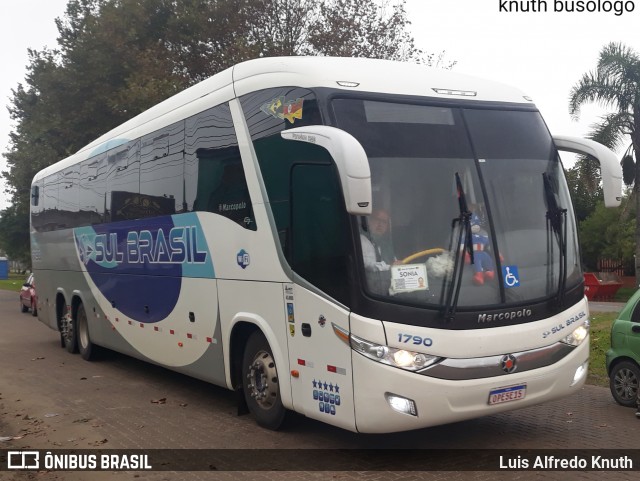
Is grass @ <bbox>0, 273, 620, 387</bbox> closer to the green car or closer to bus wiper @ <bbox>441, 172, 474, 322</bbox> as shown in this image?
the green car

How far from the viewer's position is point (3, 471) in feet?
23.6

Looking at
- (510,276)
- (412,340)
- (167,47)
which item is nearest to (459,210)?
(510,276)

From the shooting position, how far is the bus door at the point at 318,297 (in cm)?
670

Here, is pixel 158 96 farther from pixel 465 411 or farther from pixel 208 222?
pixel 465 411

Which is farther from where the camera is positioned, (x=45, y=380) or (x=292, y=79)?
(x=45, y=380)

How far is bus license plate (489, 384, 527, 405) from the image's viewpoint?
6.62 meters

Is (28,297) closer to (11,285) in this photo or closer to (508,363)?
(508,363)

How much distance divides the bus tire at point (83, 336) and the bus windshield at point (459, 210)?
959cm

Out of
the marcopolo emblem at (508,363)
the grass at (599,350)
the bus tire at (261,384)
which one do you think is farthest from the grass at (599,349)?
the bus tire at (261,384)

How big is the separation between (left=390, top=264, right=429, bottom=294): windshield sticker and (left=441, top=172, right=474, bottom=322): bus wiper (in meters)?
0.21

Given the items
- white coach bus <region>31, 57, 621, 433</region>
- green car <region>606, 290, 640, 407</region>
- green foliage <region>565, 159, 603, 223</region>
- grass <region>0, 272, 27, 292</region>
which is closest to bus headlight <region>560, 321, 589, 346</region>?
white coach bus <region>31, 57, 621, 433</region>

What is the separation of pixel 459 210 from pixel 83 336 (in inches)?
414

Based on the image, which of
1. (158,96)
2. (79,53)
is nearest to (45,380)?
(158,96)

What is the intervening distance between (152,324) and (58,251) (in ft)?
20.0
